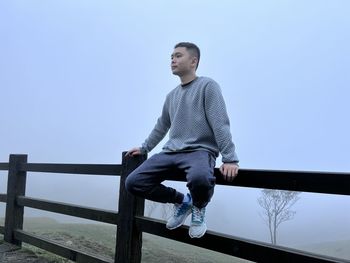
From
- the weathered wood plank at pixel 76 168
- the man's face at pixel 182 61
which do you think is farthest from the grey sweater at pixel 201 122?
the weathered wood plank at pixel 76 168

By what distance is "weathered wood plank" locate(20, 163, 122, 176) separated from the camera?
13.5ft

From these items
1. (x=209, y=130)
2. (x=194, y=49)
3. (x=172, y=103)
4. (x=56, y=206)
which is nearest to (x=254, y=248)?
(x=209, y=130)

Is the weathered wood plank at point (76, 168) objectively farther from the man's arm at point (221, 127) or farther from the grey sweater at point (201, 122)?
the man's arm at point (221, 127)

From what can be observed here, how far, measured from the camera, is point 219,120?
2844 millimetres

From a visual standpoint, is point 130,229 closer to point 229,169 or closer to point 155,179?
point 155,179

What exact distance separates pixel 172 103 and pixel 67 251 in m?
2.04

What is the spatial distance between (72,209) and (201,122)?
7.14ft

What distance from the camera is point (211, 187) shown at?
2738 millimetres

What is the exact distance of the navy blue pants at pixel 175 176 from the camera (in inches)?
107

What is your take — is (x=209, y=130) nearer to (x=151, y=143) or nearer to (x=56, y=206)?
(x=151, y=143)

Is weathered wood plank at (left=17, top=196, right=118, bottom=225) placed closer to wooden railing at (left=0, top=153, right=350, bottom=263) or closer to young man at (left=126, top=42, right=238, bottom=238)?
wooden railing at (left=0, top=153, right=350, bottom=263)

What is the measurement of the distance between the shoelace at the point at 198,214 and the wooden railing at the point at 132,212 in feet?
0.51

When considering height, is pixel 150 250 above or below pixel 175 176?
below

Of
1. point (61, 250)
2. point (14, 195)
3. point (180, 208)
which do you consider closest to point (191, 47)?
point (180, 208)
